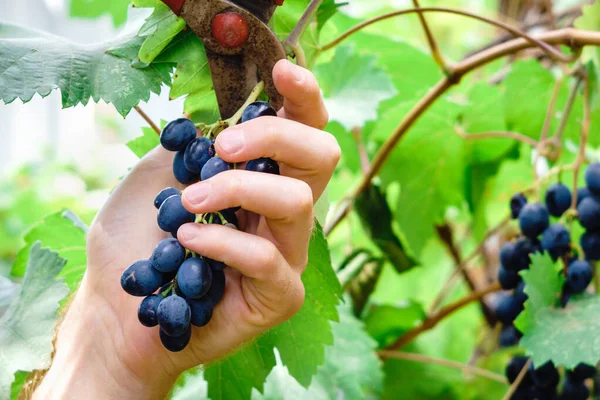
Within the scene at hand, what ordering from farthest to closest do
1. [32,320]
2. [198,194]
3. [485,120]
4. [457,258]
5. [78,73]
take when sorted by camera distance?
[457,258], [485,120], [32,320], [78,73], [198,194]

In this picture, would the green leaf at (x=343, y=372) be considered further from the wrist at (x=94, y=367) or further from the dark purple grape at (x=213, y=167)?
the dark purple grape at (x=213, y=167)

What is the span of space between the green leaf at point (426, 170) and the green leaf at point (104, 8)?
0.52 metres

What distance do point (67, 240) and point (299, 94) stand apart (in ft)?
1.76

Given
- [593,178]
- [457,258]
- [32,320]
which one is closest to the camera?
[32,320]

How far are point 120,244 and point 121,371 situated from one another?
5.7 inches

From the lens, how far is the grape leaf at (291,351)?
2.68 feet

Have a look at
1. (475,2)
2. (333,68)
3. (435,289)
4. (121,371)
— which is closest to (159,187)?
(121,371)

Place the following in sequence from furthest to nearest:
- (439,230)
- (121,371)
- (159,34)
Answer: (439,230), (121,371), (159,34)

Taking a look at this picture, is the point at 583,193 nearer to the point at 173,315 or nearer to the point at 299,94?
the point at 299,94

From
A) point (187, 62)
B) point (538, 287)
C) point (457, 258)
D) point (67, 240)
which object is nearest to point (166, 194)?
point (187, 62)

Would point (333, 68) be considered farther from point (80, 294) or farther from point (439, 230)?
point (80, 294)

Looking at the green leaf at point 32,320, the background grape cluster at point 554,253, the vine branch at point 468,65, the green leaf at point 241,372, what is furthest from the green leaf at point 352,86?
the green leaf at point 32,320

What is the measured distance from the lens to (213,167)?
52 centimetres

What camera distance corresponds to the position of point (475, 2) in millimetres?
2855
